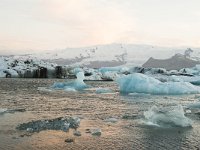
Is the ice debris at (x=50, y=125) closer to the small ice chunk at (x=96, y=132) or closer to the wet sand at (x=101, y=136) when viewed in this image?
the wet sand at (x=101, y=136)

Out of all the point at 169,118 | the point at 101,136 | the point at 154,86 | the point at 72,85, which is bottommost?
the point at 101,136

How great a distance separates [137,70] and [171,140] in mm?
69908

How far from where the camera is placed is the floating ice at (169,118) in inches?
782

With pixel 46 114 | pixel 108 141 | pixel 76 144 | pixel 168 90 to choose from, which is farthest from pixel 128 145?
pixel 168 90

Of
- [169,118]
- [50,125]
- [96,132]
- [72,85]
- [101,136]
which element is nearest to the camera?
[101,136]

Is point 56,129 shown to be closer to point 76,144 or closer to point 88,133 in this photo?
point 88,133

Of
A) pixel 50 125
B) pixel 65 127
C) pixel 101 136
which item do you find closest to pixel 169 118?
pixel 101 136

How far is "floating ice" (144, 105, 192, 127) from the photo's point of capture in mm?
19859

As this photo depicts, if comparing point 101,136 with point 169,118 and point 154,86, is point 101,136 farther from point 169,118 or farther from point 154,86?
point 154,86

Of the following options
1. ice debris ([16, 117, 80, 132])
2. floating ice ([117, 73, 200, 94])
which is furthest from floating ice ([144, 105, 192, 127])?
floating ice ([117, 73, 200, 94])

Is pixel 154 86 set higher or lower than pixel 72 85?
higher

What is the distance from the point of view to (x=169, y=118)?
20.2 metres

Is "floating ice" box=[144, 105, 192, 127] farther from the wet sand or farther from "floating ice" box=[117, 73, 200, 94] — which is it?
"floating ice" box=[117, 73, 200, 94]

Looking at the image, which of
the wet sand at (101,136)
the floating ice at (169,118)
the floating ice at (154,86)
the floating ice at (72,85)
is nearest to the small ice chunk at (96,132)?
Result: the wet sand at (101,136)
